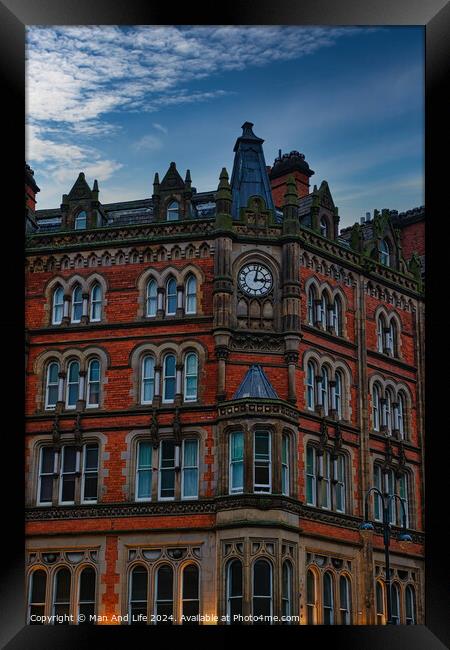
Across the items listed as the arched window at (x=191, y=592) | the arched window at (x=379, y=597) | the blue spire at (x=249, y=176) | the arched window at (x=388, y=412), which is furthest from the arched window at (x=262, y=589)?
the blue spire at (x=249, y=176)

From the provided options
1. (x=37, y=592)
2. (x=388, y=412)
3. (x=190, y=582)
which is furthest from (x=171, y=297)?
(x=37, y=592)

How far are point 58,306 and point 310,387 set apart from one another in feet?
24.2

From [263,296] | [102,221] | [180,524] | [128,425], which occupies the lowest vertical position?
[180,524]

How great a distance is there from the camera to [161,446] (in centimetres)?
3491

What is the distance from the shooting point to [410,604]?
122 feet

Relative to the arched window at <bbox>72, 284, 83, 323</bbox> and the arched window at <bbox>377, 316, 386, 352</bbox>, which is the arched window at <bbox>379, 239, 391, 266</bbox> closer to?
the arched window at <bbox>377, 316, 386, 352</bbox>

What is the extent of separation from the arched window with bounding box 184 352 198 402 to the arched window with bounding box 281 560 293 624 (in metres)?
5.08

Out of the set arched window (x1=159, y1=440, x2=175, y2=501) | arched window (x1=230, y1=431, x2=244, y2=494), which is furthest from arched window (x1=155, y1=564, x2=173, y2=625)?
arched window (x1=230, y1=431, x2=244, y2=494)

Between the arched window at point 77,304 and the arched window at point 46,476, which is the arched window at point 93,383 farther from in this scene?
the arched window at point 46,476

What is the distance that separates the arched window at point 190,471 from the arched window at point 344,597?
4.72 m
